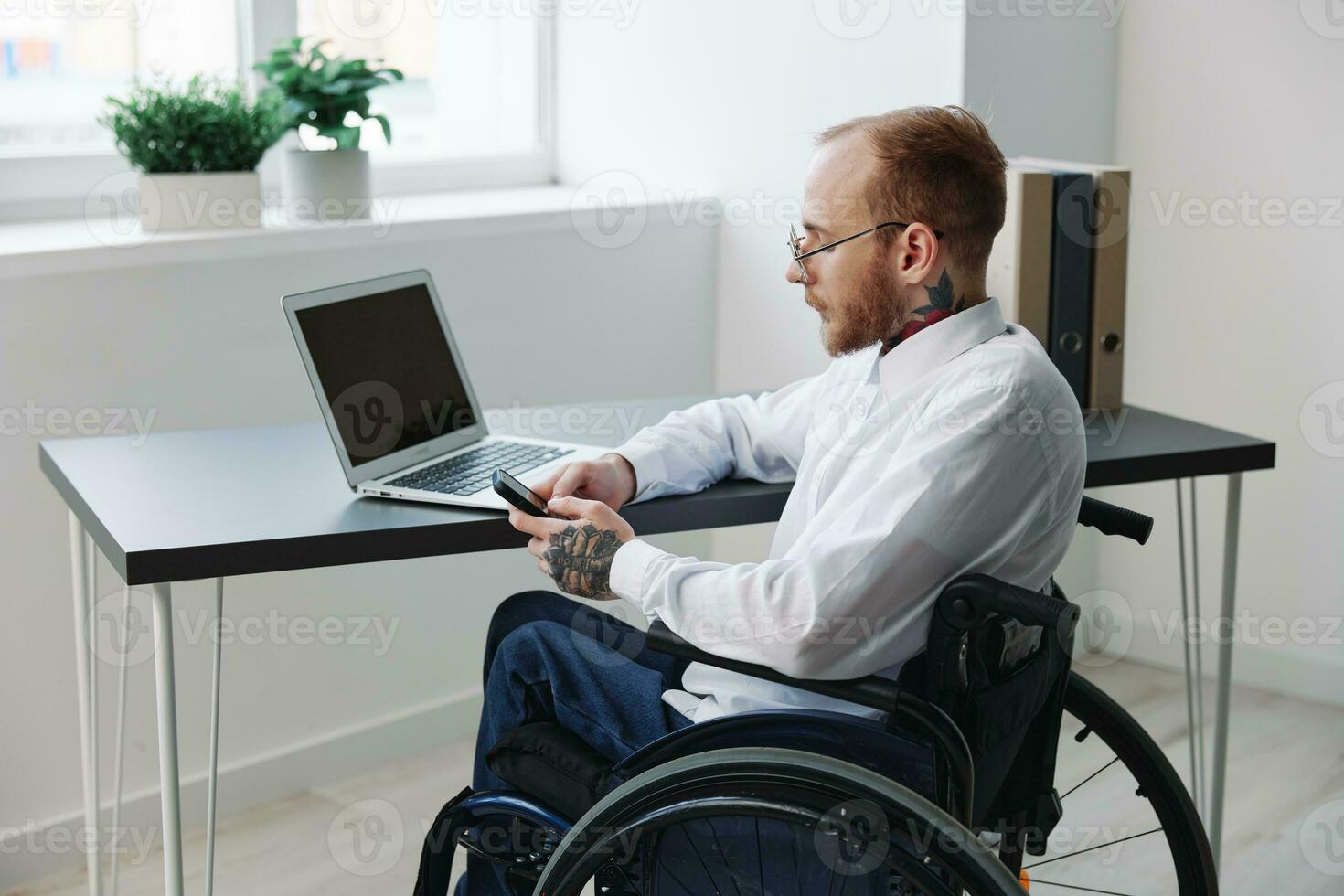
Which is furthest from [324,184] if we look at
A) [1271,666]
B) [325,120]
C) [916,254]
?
[1271,666]

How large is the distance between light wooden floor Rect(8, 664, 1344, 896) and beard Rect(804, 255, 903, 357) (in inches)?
44.0

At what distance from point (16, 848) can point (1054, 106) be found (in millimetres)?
2260

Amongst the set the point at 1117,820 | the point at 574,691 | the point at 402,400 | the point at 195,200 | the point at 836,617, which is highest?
the point at 195,200

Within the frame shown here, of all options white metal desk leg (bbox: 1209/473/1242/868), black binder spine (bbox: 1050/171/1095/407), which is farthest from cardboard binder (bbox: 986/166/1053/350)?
white metal desk leg (bbox: 1209/473/1242/868)

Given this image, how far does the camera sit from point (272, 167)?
2.82 meters

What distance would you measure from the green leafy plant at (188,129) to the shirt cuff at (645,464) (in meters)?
1.08

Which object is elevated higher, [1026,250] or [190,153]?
[190,153]

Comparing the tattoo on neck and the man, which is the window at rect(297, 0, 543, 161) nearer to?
the man

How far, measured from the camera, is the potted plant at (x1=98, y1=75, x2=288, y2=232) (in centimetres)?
237

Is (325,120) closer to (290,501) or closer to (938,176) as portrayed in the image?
(290,501)

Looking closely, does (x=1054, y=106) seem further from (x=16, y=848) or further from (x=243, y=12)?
(x=16, y=848)

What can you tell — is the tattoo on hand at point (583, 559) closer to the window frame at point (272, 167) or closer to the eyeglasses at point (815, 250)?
the eyeglasses at point (815, 250)

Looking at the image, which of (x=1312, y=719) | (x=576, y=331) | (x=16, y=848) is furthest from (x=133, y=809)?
(x=1312, y=719)

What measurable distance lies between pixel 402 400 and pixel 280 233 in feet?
2.46
